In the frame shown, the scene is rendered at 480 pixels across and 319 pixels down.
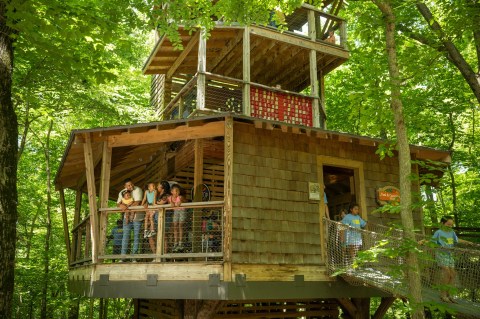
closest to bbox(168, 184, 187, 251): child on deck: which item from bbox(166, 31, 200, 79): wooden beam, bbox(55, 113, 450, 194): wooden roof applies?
bbox(55, 113, 450, 194): wooden roof

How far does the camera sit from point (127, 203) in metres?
9.23

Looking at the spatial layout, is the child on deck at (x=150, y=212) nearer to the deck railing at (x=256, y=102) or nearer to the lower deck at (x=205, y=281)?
the lower deck at (x=205, y=281)

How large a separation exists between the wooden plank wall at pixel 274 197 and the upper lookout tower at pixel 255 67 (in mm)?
1767

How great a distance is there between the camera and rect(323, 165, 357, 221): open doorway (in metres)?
13.0

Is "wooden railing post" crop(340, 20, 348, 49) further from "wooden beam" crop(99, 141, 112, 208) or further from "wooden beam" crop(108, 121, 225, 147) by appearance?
"wooden beam" crop(99, 141, 112, 208)

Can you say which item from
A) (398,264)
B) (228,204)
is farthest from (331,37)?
(398,264)

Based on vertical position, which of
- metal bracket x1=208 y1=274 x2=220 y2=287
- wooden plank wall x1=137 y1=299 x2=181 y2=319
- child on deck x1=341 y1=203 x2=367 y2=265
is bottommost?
wooden plank wall x1=137 y1=299 x2=181 y2=319

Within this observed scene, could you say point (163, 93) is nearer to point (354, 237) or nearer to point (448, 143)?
point (354, 237)

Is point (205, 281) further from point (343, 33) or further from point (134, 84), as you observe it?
point (134, 84)

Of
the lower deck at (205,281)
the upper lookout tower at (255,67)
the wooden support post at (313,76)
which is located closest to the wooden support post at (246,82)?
the upper lookout tower at (255,67)

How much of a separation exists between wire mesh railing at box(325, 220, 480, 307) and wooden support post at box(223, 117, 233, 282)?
2.07 m

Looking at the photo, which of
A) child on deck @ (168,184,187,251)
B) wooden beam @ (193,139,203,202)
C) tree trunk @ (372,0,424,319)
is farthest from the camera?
wooden beam @ (193,139,203,202)

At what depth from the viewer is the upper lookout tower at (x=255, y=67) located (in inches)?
451

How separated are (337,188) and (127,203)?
24.7 feet
